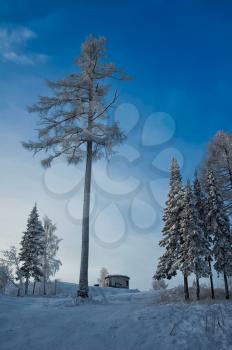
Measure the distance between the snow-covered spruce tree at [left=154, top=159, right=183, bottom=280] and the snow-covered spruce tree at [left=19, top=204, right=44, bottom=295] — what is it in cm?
1755

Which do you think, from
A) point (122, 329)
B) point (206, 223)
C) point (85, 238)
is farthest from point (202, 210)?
point (122, 329)

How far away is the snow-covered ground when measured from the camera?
624 cm

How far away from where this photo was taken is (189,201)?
25.1 meters

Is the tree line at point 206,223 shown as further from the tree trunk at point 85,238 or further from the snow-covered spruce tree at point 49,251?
the snow-covered spruce tree at point 49,251

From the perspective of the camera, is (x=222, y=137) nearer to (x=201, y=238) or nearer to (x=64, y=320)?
(x=201, y=238)

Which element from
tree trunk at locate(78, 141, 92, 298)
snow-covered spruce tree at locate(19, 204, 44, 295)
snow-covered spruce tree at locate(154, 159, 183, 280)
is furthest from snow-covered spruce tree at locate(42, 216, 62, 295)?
tree trunk at locate(78, 141, 92, 298)

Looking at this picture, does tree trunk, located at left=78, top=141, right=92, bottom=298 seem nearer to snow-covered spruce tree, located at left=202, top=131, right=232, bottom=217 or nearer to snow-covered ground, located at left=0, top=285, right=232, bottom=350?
snow-covered ground, located at left=0, top=285, right=232, bottom=350

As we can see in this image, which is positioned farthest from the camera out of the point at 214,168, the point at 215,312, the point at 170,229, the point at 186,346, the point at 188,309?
the point at 170,229

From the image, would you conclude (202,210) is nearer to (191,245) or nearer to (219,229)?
(219,229)

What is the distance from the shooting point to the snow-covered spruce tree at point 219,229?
24031mm

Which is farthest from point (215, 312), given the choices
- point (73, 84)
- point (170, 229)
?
point (170, 229)

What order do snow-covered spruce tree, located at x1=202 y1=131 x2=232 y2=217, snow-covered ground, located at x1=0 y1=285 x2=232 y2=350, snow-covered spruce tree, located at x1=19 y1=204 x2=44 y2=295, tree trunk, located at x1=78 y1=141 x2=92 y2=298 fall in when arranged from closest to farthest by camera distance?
snow-covered ground, located at x1=0 y1=285 x2=232 y2=350
tree trunk, located at x1=78 y1=141 x2=92 y2=298
snow-covered spruce tree, located at x1=202 y1=131 x2=232 y2=217
snow-covered spruce tree, located at x1=19 y1=204 x2=44 y2=295

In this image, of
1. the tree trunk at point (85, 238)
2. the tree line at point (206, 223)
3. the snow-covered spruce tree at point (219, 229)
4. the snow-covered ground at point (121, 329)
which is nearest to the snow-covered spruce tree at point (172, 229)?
the tree line at point (206, 223)

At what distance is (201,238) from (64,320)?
18.4 metres
